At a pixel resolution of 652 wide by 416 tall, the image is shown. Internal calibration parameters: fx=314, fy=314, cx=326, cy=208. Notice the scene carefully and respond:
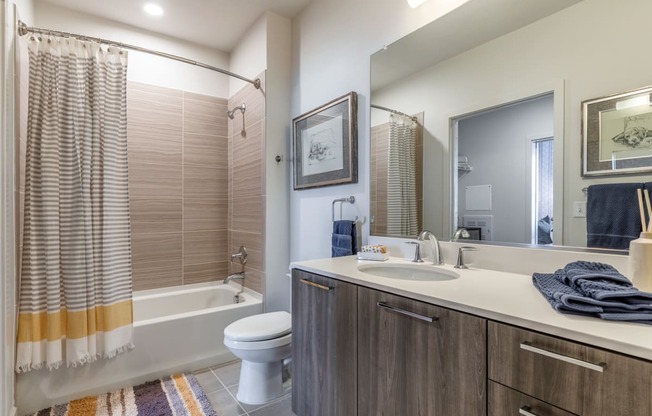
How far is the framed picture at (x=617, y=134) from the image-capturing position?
3.28 feet

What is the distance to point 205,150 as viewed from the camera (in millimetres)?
3055

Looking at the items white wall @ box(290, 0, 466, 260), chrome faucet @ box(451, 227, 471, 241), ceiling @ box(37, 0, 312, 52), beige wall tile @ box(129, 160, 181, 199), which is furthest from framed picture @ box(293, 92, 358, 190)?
beige wall tile @ box(129, 160, 181, 199)

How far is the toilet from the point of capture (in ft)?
5.88

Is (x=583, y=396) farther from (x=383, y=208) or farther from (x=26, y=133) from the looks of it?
(x=26, y=133)

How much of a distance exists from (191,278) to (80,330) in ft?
3.66

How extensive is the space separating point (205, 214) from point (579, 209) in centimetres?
283

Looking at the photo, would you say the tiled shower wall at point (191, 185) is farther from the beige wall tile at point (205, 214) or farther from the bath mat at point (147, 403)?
the bath mat at point (147, 403)

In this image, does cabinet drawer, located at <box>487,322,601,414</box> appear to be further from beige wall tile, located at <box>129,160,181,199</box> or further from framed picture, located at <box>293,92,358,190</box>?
beige wall tile, located at <box>129,160,181,199</box>

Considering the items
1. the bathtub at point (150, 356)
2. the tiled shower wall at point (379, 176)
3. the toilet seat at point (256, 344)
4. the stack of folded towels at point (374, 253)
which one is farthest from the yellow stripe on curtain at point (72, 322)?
the tiled shower wall at point (379, 176)

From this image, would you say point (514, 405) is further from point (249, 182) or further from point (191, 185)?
point (191, 185)

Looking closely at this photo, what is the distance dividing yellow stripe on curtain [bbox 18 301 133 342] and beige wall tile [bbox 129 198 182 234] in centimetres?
87

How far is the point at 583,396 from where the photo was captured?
671 mm

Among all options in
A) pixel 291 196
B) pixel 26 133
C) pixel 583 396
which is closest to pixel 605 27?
pixel 583 396

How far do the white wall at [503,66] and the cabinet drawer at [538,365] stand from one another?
58cm
